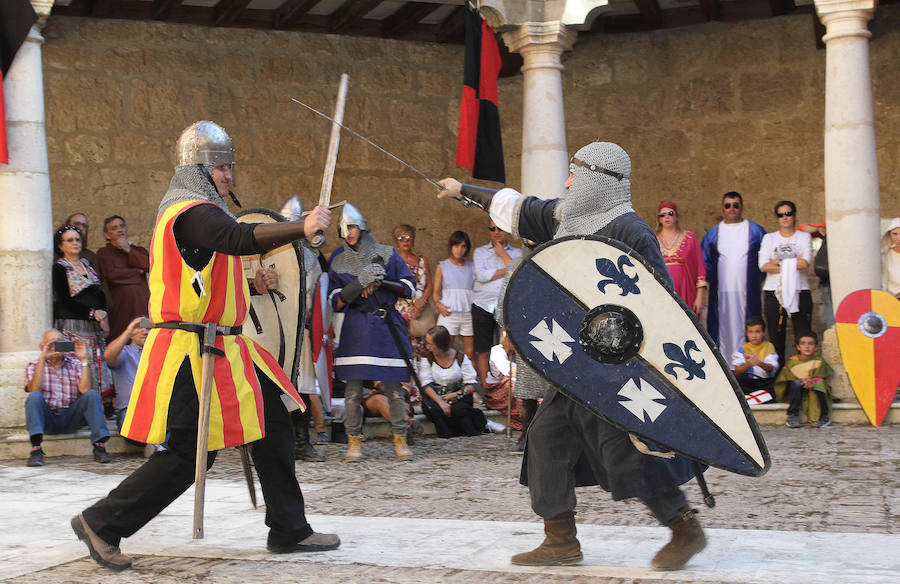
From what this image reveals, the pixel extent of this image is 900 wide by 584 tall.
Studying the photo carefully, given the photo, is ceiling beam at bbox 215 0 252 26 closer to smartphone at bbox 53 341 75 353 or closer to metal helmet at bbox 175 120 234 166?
smartphone at bbox 53 341 75 353

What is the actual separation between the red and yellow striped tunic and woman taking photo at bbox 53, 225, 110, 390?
4058mm

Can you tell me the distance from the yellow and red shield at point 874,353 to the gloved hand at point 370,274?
2968mm

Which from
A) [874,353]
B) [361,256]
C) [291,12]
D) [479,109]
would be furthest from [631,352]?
[291,12]

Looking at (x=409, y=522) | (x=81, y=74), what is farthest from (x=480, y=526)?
(x=81, y=74)

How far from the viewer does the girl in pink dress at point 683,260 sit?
905cm

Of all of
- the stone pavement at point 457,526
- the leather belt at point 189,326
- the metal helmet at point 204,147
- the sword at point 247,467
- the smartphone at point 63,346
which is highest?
the metal helmet at point 204,147

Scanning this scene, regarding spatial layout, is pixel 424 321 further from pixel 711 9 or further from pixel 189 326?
pixel 189 326

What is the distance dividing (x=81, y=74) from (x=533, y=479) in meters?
7.99

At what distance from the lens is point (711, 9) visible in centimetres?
1102

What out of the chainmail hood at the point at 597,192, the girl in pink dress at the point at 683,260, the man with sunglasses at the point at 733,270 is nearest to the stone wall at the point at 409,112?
the man with sunglasses at the point at 733,270

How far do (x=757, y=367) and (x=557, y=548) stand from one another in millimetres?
5178

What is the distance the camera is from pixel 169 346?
3977 millimetres

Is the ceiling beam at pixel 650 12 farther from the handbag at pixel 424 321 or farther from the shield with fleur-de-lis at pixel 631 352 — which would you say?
the shield with fleur-de-lis at pixel 631 352

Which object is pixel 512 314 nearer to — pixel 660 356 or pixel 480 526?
pixel 660 356
